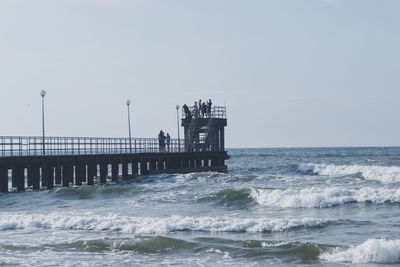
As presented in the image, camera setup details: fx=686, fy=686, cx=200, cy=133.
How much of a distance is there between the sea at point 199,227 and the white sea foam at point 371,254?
0.9 inches

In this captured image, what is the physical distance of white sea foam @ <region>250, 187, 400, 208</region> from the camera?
87.7 ft

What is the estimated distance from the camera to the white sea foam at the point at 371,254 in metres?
15.7

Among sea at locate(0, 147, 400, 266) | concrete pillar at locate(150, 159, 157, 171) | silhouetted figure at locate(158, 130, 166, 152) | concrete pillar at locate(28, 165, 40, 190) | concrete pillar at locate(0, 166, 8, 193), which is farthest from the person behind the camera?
silhouetted figure at locate(158, 130, 166, 152)

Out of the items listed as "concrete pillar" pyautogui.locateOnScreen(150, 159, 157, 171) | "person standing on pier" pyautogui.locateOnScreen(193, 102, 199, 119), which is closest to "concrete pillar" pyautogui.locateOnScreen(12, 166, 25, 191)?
"concrete pillar" pyautogui.locateOnScreen(150, 159, 157, 171)

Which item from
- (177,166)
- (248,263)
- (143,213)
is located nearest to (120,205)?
(143,213)

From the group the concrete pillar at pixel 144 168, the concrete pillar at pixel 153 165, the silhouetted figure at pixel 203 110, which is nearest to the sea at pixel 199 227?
the concrete pillar at pixel 144 168

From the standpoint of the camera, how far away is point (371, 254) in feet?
52.0

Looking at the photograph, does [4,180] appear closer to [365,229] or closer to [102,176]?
[102,176]

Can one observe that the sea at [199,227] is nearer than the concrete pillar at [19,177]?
Yes

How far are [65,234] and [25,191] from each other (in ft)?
48.7

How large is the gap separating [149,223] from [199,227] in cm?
173

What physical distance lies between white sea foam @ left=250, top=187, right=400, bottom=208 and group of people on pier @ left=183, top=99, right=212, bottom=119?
20.6 meters

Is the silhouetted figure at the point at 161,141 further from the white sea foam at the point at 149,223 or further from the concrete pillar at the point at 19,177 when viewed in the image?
the white sea foam at the point at 149,223

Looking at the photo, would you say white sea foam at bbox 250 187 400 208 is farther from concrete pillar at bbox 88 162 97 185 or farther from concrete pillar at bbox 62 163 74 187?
concrete pillar at bbox 88 162 97 185
